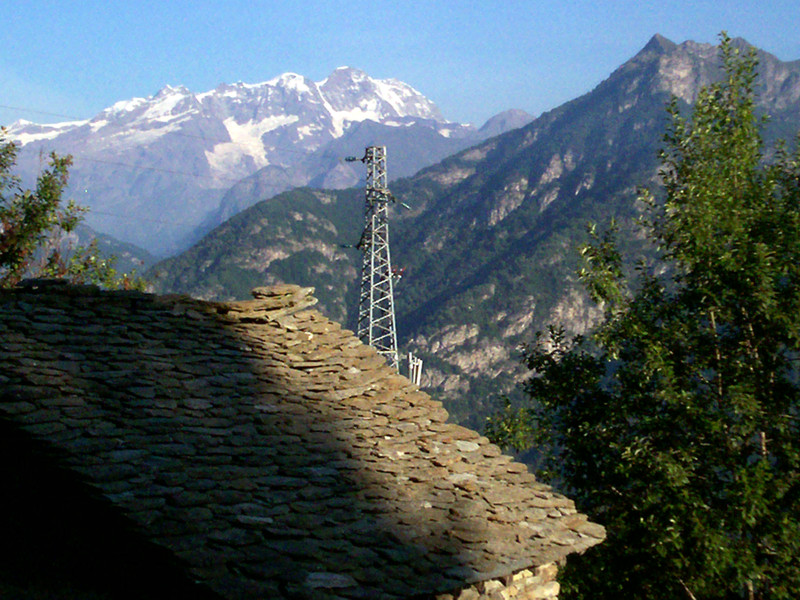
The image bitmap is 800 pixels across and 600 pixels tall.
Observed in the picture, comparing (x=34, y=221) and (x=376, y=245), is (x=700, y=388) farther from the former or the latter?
(x=376, y=245)

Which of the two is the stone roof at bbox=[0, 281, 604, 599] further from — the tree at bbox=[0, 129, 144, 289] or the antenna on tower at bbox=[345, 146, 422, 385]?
the antenna on tower at bbox=[345, 146, 422, 385]

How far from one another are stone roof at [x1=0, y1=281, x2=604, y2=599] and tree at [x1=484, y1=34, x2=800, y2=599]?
3.25 meters

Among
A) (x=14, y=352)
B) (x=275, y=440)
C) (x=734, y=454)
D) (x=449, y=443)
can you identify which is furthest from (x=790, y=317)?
(x=14, y=352)

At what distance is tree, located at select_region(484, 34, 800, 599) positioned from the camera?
1206 centimetres

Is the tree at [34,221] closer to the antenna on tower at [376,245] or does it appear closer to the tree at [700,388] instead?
the antenna on tower at [376,245]

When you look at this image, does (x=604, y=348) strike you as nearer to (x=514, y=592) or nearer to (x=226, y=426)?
(x=514, y=592)

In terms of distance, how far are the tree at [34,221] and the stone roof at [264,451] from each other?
1623cm

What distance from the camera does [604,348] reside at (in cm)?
1528

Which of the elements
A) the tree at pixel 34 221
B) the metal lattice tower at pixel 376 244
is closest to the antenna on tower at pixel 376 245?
the metal lattice tower at pixel 376 244

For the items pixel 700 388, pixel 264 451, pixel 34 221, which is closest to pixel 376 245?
pixel 34 221

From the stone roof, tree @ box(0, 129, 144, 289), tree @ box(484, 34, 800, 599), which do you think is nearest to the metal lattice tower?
tree @ box(0, 129, 144, 289)

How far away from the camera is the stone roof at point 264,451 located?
7273 mm

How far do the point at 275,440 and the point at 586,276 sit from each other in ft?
27.1

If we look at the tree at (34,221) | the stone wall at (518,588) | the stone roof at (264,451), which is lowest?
the stone wall at (518,588)
